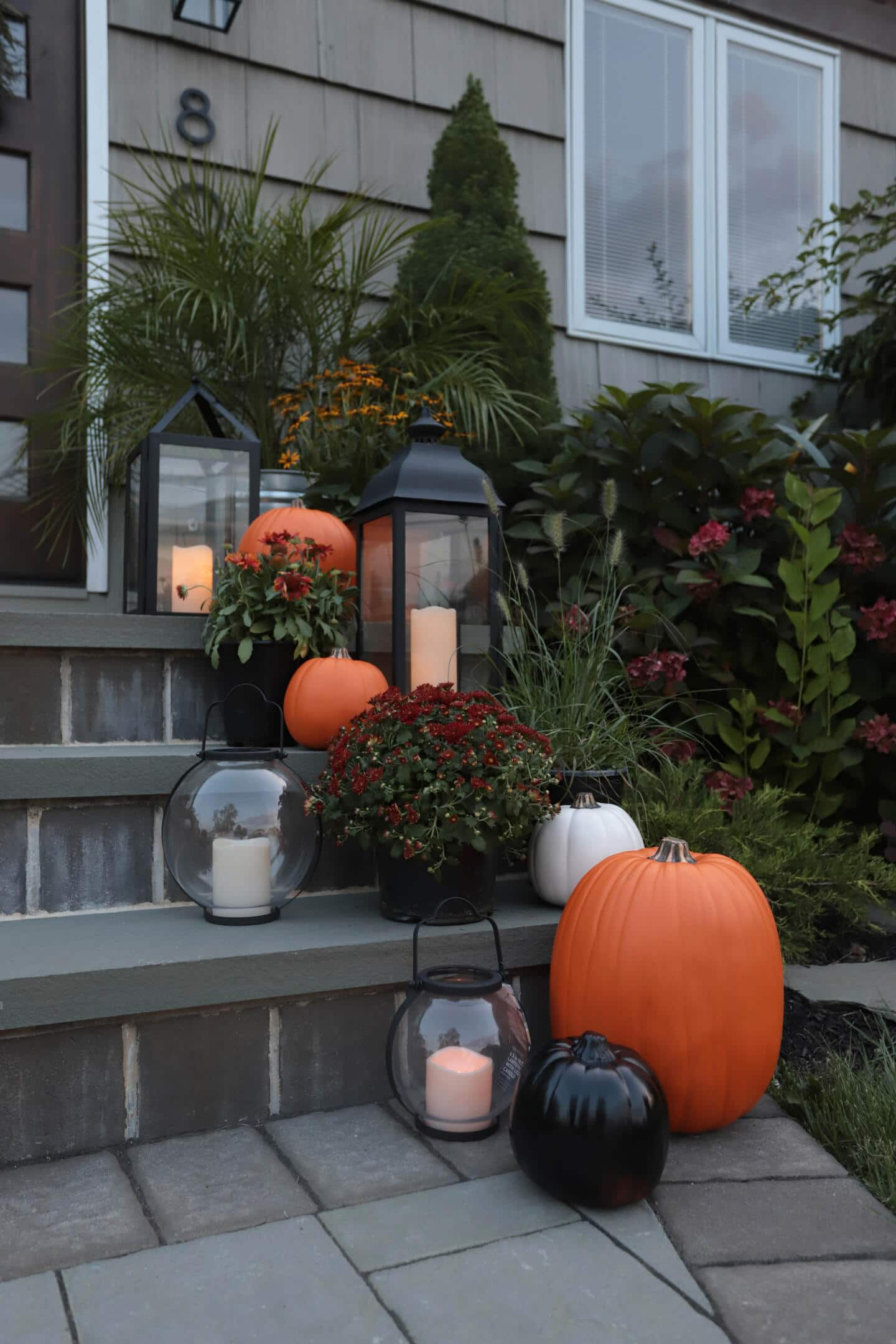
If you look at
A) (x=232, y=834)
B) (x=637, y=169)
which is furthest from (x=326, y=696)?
(x=637, y=169)

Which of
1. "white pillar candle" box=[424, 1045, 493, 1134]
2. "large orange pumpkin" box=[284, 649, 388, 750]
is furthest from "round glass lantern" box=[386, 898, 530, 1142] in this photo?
"large orange pumpkin" box=[284, 649, 388, 750]

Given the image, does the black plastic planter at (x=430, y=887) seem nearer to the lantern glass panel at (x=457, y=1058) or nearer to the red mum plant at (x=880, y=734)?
the lantern glass panel at (x=457, y=1058)

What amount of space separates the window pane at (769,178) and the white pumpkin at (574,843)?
9.34 feet

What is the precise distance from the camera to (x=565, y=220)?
11.6ft

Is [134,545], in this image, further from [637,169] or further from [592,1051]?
[637,169]

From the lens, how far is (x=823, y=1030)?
1.54 metres

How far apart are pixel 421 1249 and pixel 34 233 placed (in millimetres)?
2907

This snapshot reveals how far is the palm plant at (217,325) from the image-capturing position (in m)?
2.64

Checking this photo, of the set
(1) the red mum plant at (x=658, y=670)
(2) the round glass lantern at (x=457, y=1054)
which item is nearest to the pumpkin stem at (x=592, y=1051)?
(2) the round glass lantern at (x=457, y=1054)

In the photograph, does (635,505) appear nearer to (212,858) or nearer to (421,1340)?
(212,858)

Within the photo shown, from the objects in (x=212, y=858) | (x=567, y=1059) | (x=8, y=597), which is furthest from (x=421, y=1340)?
(x=8, y=597)

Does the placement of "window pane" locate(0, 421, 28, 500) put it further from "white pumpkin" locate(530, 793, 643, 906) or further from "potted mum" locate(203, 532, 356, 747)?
"white pumpkin" locate(530, 793, 643, 906)

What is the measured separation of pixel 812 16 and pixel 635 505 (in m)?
2.88

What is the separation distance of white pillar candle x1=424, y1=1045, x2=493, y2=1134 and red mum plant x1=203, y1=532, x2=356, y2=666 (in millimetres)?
821
